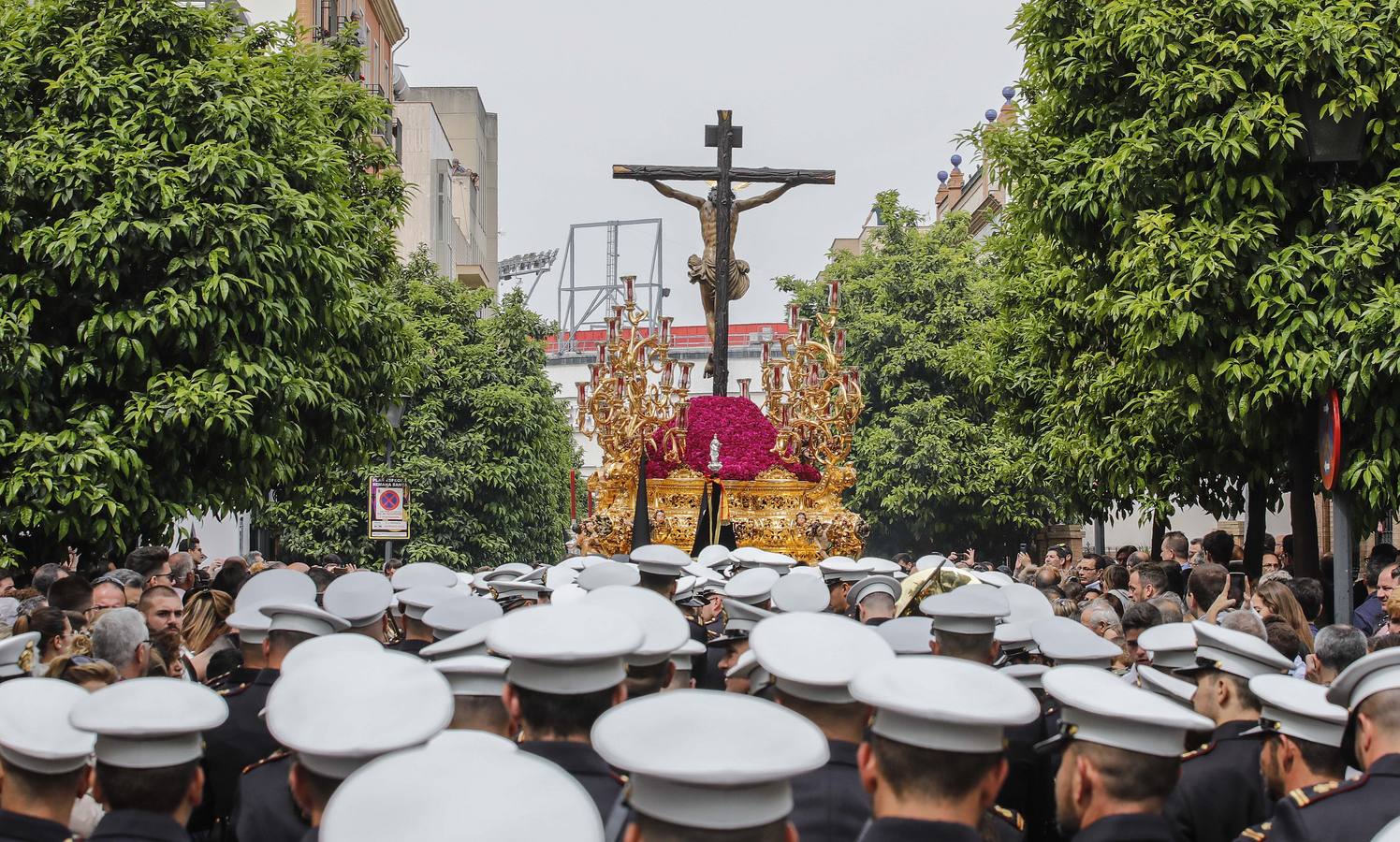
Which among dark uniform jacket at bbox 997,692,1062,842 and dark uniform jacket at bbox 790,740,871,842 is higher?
dark uniform jacket at bbox 790,740,871,842

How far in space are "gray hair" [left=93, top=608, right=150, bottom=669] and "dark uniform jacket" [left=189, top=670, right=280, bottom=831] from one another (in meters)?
1.28

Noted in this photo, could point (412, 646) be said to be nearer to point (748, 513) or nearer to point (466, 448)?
point (748, 513)

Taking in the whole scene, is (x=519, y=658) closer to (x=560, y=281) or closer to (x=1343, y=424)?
(x=1343, y=424)

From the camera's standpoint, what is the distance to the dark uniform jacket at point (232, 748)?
575cm

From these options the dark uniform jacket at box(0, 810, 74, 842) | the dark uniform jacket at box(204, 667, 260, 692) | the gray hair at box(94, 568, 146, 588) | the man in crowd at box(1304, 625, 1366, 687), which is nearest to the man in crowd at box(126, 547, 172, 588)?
the gray hair at box(94, 568, 146, 588)

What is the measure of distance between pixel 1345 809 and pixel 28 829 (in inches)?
140

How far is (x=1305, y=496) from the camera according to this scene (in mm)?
14891

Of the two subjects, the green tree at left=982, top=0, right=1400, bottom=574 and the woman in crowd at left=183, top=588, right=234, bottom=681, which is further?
the green tree at left=982, top=0, right=1400, bottom=574

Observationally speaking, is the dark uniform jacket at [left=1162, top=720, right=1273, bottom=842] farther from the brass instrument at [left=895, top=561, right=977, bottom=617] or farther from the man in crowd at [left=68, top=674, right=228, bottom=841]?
the brass instrument at [left=895, top=561, right=977, bottom=617]

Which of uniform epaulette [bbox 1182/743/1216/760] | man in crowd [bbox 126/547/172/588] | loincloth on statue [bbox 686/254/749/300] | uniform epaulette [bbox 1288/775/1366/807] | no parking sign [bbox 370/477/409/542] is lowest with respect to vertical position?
no parking sign [bbox 370/477/409/542]

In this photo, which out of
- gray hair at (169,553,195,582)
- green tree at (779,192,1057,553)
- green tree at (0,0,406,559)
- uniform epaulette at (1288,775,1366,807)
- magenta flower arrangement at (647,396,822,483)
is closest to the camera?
uniform epaulette at (1288,775,1366,807)

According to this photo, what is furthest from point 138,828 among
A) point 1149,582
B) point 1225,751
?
point 1149,582

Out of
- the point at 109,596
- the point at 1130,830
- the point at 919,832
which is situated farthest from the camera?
the point at 109,596

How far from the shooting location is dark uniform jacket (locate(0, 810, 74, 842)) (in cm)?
417
